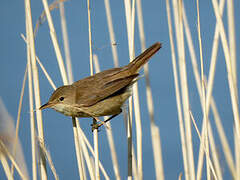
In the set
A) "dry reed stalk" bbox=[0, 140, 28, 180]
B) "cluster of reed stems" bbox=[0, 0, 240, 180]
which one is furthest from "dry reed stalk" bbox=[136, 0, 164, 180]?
"dry reed stalk" bbox=[0, 140, 28, 180]

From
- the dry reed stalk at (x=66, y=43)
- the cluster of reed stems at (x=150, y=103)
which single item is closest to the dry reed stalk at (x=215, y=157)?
the cluster of reed stems at (x=150, y=103)

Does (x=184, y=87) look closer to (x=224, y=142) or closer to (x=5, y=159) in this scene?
(x=224, y=142)

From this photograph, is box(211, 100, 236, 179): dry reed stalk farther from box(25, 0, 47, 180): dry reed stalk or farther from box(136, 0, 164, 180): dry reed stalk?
box(25, 0, 47, 180): dry reed stalk

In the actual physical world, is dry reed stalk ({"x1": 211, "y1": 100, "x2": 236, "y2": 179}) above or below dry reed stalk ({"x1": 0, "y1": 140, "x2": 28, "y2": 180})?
below

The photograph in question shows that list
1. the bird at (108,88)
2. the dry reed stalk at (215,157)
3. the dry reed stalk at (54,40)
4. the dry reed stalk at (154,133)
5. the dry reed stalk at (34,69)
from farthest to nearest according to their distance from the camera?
the bird at (108,88)
the dry reed stalk at (215,157)
the dry reed stalk at (154,133)
the dry reed stalk at (54,40)
the dry reed stalk at (34,69)

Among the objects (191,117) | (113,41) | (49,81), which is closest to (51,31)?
(49,81)

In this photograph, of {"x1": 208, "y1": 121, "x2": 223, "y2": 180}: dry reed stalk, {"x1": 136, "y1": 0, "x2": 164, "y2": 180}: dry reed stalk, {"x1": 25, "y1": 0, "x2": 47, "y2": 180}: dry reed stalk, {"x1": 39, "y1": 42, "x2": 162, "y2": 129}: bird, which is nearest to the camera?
{"x1": 25, "y1": 0, "x2": 47, "y2": 180}: dry reed stalk

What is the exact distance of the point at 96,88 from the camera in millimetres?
2359

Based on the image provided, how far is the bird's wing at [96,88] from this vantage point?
2326 millimetres

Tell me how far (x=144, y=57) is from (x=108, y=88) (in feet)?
1.20

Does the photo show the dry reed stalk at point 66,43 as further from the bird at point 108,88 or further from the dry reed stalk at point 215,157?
the dry reed stalk at point 215,157

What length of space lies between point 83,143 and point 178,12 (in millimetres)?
1036

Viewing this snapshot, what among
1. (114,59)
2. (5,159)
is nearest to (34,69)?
(5,159)

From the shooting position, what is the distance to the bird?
2305 millimetres
